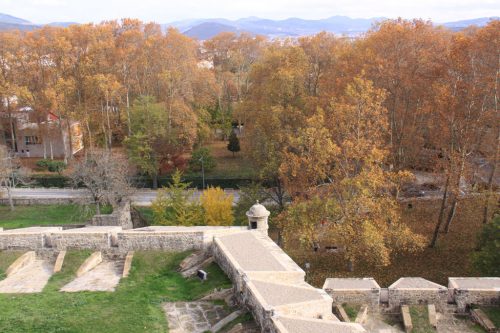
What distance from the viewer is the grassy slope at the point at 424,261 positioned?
22.4m

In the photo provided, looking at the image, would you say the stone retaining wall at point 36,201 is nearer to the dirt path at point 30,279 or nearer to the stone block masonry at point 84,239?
the stone block masonry at point 84,239

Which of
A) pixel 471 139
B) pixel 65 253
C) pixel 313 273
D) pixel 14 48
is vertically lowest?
pixel 313 273

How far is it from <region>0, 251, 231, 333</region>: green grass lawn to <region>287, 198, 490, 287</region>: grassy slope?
6802 millimetres

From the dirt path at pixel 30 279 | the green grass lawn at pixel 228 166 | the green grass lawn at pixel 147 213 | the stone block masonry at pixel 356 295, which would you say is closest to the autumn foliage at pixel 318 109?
the stone block masonry at pixel 356 295

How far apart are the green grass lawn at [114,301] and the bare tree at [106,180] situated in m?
11.9

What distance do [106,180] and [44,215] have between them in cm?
645

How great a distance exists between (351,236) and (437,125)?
9315 mm

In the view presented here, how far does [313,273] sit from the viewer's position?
22.9 metres

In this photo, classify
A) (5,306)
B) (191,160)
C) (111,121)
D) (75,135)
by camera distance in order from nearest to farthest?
1. (5,306)
2. (191,160)
3. (111,121)
4. (75,135)

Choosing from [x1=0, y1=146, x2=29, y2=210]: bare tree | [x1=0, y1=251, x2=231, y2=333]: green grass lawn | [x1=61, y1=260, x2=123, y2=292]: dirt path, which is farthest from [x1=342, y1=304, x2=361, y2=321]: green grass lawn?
[x1=0, y1=146, x2=29, y2=210]: bare tree

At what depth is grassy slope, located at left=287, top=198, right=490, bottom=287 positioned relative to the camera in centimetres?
2244

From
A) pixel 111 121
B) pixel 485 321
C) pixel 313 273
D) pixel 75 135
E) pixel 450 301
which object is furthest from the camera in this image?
pixel 75 135

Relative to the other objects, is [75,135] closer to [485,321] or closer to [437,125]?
[437,125]

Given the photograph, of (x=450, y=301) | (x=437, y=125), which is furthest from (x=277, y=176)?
(x=450, y=301)
